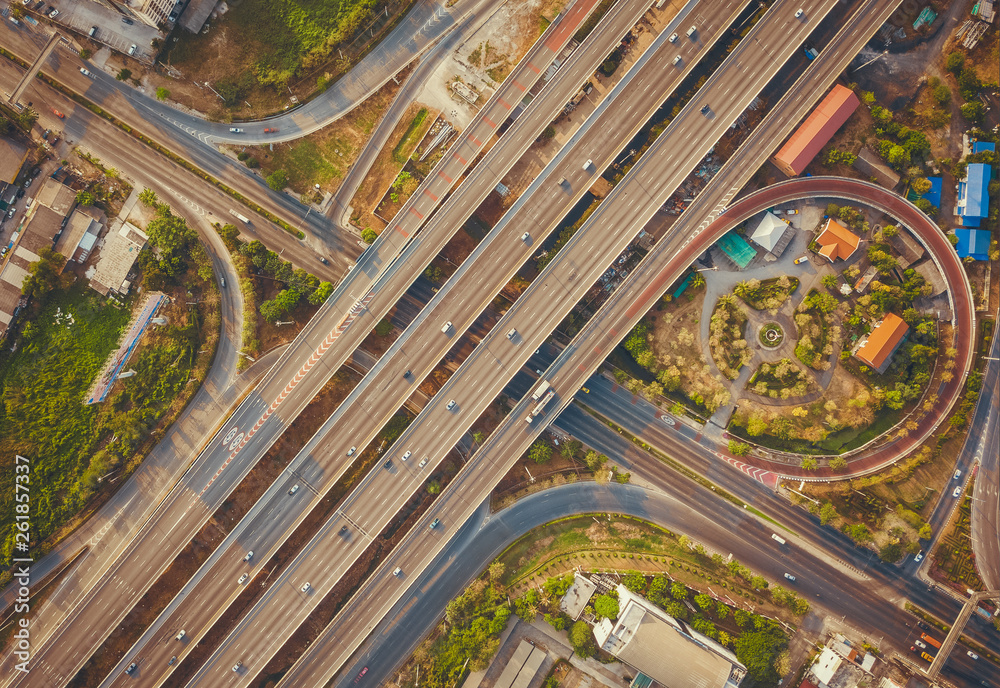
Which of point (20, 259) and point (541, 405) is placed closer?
point (20, 259)

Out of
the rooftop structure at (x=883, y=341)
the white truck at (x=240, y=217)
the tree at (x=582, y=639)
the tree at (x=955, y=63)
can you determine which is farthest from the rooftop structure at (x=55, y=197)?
the tree at (x=955, y=63)

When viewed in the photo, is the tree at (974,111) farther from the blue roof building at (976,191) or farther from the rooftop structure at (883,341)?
the rooftop structure at (883,341)

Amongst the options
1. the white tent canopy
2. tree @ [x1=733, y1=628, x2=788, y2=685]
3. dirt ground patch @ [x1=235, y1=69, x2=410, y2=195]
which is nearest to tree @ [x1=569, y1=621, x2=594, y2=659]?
tree @ [x1=733, y1=628, x2=788, y2=685]

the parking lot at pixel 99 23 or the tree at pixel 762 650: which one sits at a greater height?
the parking lot at pixel 99 23

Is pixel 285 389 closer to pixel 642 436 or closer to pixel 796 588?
pixel 642 436

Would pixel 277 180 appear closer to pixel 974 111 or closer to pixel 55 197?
pixel 55 197

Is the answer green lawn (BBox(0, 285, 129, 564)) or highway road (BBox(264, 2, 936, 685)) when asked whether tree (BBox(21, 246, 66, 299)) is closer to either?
green lawn (BBox(0, 285, 129, 564))

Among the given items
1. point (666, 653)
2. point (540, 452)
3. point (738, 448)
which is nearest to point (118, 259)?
point (540, 452)
